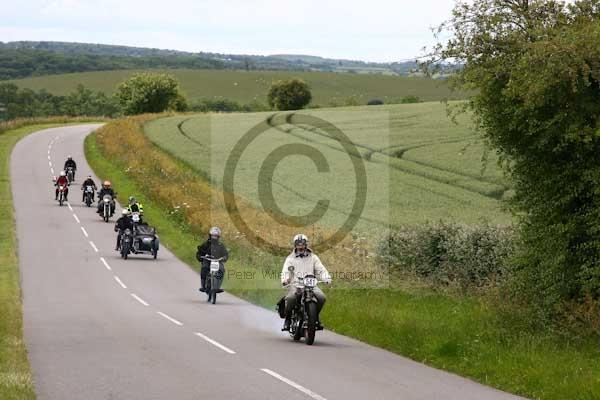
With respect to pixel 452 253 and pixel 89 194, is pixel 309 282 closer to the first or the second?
pixel 452 253

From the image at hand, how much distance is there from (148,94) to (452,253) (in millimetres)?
99274

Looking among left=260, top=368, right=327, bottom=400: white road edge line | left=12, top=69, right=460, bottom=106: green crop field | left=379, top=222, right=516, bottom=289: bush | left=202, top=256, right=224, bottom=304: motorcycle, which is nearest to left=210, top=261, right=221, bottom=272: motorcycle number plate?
left=202, top=256, right=224, bottom=304: motorcycle

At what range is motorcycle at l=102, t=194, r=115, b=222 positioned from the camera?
147 ft

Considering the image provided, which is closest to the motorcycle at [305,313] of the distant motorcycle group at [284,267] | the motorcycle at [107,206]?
the distant motorcycle group at [284,267]

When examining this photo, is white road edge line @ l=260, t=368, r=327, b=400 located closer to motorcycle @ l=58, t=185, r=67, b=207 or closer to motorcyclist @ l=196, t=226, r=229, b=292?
motorcyclist @ l=196, t=226, r=229, b=292

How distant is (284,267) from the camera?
722 inches

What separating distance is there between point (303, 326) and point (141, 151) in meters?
47.7

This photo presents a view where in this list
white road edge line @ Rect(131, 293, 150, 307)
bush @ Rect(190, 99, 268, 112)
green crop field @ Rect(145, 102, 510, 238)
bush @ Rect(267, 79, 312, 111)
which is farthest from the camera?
bush @ Rect(190, 99, 268, 112)

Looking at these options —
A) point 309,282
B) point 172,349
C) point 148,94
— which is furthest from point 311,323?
point 148,94

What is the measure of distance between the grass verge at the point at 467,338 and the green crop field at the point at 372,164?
5.37 m

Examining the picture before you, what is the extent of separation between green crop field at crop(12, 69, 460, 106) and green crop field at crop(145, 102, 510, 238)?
7178cm

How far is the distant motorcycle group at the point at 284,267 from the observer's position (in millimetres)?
17656

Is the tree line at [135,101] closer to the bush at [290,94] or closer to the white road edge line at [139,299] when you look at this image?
the bush at [290,94]

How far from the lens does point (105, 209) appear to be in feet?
148
